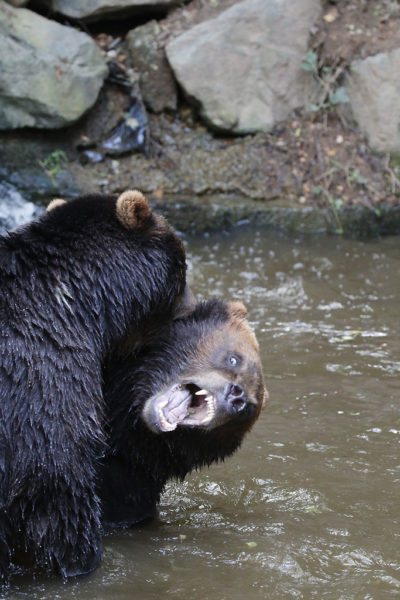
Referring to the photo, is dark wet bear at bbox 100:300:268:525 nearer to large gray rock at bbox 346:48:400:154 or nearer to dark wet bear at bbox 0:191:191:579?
dark wet bear at bbox 0:191:191:579

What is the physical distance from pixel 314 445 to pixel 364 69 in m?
6.65

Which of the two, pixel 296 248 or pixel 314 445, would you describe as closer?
Answer: pixel 314 445

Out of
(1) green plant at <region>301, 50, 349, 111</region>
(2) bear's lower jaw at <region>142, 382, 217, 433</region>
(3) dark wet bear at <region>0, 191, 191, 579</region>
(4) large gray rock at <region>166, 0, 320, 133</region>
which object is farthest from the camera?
(1) green plant at <region>301, 50, 349, 111</region>

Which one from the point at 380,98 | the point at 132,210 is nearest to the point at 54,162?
the point at 380,98

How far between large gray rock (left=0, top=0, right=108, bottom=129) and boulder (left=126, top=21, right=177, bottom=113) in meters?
0.75

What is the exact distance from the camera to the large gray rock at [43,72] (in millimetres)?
9633

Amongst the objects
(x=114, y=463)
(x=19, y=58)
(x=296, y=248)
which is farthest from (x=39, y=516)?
(x=19, y=58)

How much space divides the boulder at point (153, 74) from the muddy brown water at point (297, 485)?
290cm

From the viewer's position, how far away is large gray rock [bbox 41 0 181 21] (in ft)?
35.3

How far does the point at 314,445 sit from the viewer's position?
5742mm

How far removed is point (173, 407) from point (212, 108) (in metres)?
6.75

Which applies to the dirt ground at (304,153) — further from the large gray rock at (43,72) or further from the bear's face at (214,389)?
the bear's face at (214,389)

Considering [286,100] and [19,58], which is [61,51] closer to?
[19,58]

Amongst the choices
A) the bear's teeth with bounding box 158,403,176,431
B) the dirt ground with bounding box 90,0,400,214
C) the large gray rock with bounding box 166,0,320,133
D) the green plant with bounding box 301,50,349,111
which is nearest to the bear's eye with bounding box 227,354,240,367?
the bear's teeth with bounding box 158,403,176,431
